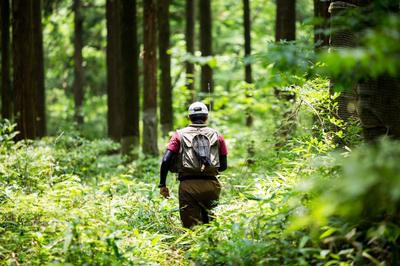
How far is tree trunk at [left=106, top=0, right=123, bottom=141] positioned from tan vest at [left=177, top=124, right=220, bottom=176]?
13.6 m

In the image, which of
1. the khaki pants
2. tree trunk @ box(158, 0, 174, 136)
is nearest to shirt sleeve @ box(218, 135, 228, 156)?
the khaki pants

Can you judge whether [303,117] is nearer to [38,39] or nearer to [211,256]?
[211,256]

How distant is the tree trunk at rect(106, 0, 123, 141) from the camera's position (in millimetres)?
21297

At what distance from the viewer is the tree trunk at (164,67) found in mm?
21391

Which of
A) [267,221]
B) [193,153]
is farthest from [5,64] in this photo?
[267,221]

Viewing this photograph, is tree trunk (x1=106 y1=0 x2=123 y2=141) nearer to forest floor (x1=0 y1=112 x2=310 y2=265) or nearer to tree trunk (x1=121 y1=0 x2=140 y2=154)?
tree trunk (x1=121 y1=0 x2=140 y2=154)

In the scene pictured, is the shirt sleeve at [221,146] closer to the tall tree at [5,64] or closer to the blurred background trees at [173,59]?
the blurred background trees at [173,59]

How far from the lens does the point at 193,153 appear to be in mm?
7742

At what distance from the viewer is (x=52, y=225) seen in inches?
235

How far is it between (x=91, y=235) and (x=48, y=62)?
29.1 m

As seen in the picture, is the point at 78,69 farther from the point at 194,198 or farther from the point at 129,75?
the point at 194,198

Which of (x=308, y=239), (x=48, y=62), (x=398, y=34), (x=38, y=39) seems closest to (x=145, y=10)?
(x=38, y=39)

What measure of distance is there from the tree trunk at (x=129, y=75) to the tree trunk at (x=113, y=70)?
3.84m

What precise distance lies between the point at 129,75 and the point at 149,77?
96cm
